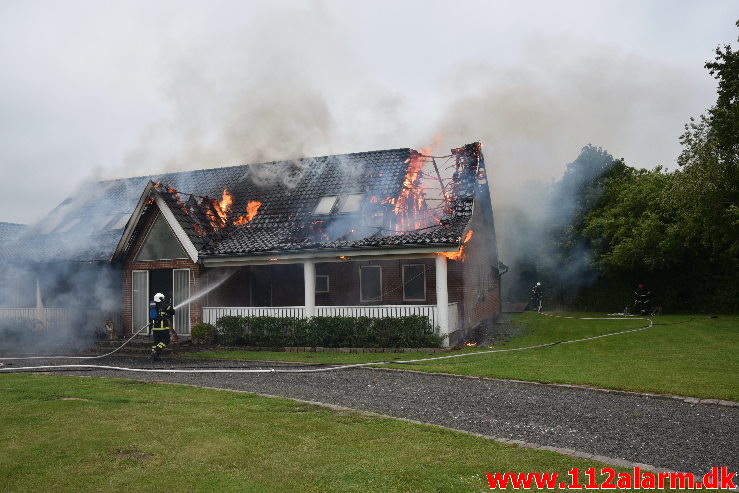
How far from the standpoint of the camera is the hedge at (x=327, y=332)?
1742 cm

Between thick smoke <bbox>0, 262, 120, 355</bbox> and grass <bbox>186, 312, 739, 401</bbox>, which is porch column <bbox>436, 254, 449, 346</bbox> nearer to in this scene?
grass <bbox>186, 312, 739, 401</bbox>

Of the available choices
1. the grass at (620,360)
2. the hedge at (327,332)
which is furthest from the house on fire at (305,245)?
the grass at (620,360)

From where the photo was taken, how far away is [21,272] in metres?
23.6

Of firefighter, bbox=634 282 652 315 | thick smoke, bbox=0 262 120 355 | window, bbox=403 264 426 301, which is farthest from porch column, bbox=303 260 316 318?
firefighter, bbox=634 282 652 315

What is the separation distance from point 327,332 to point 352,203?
201 inches

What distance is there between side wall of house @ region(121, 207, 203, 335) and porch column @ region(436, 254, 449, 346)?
808 cm

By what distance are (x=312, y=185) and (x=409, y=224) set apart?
5.08m

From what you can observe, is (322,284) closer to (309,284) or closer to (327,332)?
(309,284)

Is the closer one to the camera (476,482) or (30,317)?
(476,482)

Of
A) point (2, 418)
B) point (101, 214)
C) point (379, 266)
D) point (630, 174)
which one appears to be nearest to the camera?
point (2, 418)

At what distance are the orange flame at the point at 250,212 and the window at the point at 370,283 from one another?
4.75 metres

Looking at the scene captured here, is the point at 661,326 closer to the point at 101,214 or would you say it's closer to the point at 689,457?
the point at 689,457

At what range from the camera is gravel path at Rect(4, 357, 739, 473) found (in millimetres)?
6910

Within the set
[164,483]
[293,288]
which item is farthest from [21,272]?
[164,483]
